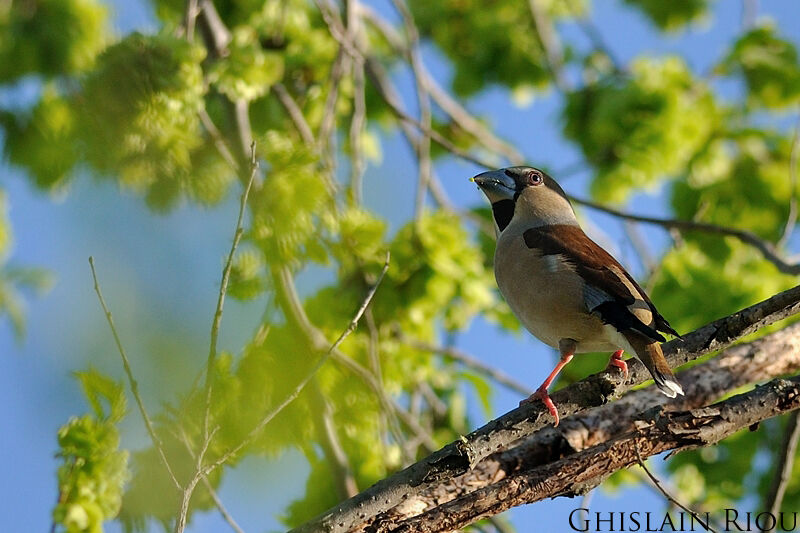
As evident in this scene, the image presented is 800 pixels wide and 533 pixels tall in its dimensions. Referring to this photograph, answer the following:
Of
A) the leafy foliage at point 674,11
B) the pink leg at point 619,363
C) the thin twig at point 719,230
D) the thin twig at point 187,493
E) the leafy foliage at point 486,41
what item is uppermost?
the leafy foliage at point 674,11

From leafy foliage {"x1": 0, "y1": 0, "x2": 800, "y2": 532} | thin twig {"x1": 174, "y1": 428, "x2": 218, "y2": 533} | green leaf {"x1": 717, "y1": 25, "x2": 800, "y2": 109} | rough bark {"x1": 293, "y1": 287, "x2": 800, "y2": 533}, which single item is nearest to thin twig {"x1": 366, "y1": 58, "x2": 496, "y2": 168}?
leafy foliage {"x1": 0, "y1": 0, "x2": 800, "y2": 532}

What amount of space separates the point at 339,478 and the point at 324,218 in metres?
1.31

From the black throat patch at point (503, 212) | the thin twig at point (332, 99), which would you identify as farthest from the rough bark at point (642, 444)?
the thin twig at point (332, 99)

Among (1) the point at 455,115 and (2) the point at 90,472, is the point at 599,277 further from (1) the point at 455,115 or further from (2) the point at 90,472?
(1) the point at 455,115

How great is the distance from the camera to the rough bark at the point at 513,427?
9.19 feet

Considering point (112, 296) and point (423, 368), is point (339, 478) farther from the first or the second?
point (112, 296)

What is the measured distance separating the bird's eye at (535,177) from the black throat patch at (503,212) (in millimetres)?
159

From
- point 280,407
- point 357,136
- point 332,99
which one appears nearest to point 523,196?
point 357,136

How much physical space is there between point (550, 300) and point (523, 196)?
1.01 meters

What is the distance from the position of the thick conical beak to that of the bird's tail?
1416mm

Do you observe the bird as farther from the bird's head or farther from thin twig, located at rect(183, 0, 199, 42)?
thin twig, located at rect(183, 0, 199, 42)

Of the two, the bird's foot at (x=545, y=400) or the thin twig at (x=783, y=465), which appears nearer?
the bird's foot at (x=545, y=400)

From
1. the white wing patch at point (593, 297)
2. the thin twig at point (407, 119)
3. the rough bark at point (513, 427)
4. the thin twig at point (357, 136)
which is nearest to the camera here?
the rough bark at point (513, 427)

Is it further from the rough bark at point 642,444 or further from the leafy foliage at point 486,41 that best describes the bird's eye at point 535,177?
the leafy foliage at point 486,41
